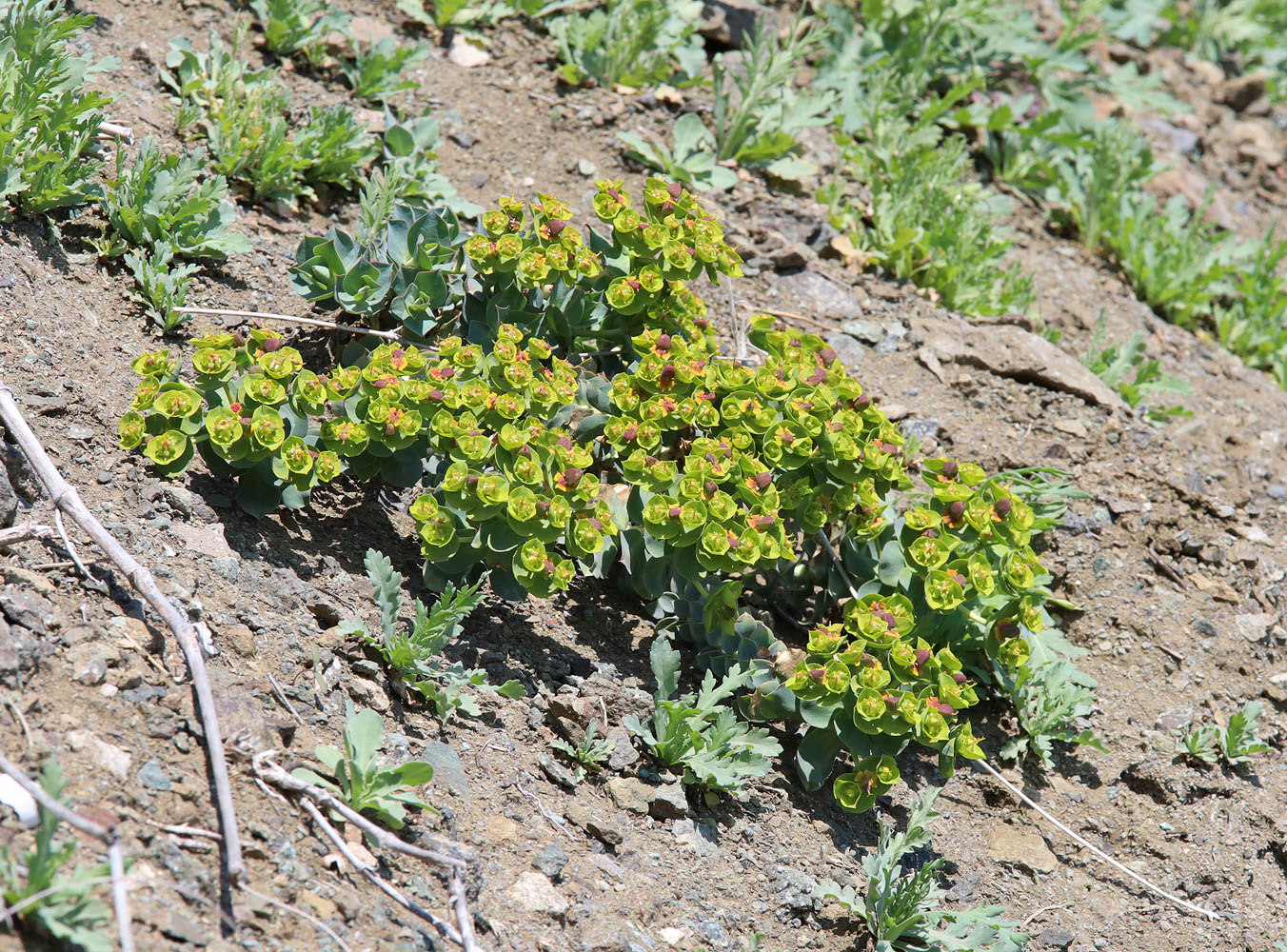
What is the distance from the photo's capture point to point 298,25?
4.32 metres

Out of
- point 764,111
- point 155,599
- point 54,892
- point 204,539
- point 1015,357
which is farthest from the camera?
point 764,111

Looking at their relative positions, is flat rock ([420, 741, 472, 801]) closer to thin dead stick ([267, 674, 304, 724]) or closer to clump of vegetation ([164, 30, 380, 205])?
thin dead stick ([267, 674, 304, 724])

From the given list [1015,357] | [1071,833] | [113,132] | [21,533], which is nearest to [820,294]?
[1015,357]

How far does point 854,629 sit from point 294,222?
91.1 inches

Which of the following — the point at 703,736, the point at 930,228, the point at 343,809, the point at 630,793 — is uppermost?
the point at 930,228

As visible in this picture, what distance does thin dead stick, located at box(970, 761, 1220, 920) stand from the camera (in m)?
3.10

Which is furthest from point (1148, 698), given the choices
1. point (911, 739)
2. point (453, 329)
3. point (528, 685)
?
point (453, 329)

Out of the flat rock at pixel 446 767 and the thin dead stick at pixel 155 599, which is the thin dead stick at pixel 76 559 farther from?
the flat rock at pixel 446 767

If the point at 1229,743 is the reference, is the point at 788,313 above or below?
above

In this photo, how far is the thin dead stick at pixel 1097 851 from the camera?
310cm

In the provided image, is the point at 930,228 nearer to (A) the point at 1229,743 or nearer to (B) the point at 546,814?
(A) the point at 1229,743

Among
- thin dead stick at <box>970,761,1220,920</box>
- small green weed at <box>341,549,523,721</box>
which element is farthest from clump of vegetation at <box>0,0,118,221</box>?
thin dead stick at <box>970,761,1220,920</box>

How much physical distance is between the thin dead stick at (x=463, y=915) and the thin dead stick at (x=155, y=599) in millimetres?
406

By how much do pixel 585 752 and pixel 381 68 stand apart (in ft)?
9.19
